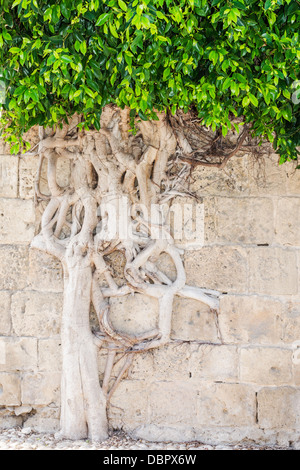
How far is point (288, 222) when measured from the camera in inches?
162

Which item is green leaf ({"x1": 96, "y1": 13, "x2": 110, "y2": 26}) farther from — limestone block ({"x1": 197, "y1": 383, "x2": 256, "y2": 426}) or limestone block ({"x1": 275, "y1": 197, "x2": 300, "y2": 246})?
limestone block ({"x1": 197, "y1": 383, "x2": 256, "y2": 426})

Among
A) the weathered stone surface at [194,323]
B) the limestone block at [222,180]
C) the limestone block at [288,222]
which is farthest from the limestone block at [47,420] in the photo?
the limestone block at [288,222]

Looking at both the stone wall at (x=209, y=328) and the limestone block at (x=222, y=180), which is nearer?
the stone wall at (x=209, y=328)

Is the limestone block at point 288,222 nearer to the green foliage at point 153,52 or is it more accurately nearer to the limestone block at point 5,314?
the green foliage at point 153,52

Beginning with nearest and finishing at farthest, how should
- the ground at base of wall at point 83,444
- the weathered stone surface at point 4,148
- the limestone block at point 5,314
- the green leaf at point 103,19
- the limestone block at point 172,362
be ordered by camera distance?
the green leaf at point 103,19
the ground at base of wall at point 83,444
the limestone block at point 172,362
the limestone block at point 5,314
the weathered stone surface at point 4,148

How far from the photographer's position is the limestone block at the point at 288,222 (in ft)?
13.5

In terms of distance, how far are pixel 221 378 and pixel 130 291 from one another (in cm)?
105

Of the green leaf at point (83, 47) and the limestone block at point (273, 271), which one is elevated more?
the green leaf at point (83, 47)

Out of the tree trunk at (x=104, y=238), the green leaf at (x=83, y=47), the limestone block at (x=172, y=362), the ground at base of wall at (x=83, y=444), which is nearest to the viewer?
the green leaf at (x=83, y=47)

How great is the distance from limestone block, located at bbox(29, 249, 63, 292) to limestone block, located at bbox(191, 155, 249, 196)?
4.49 feet

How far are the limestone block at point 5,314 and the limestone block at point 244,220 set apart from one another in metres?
1.90

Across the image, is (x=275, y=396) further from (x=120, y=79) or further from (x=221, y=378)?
(x=120, y=79)

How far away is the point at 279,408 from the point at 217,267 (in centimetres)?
128

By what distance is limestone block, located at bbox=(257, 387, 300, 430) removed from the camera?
13.1 ft
